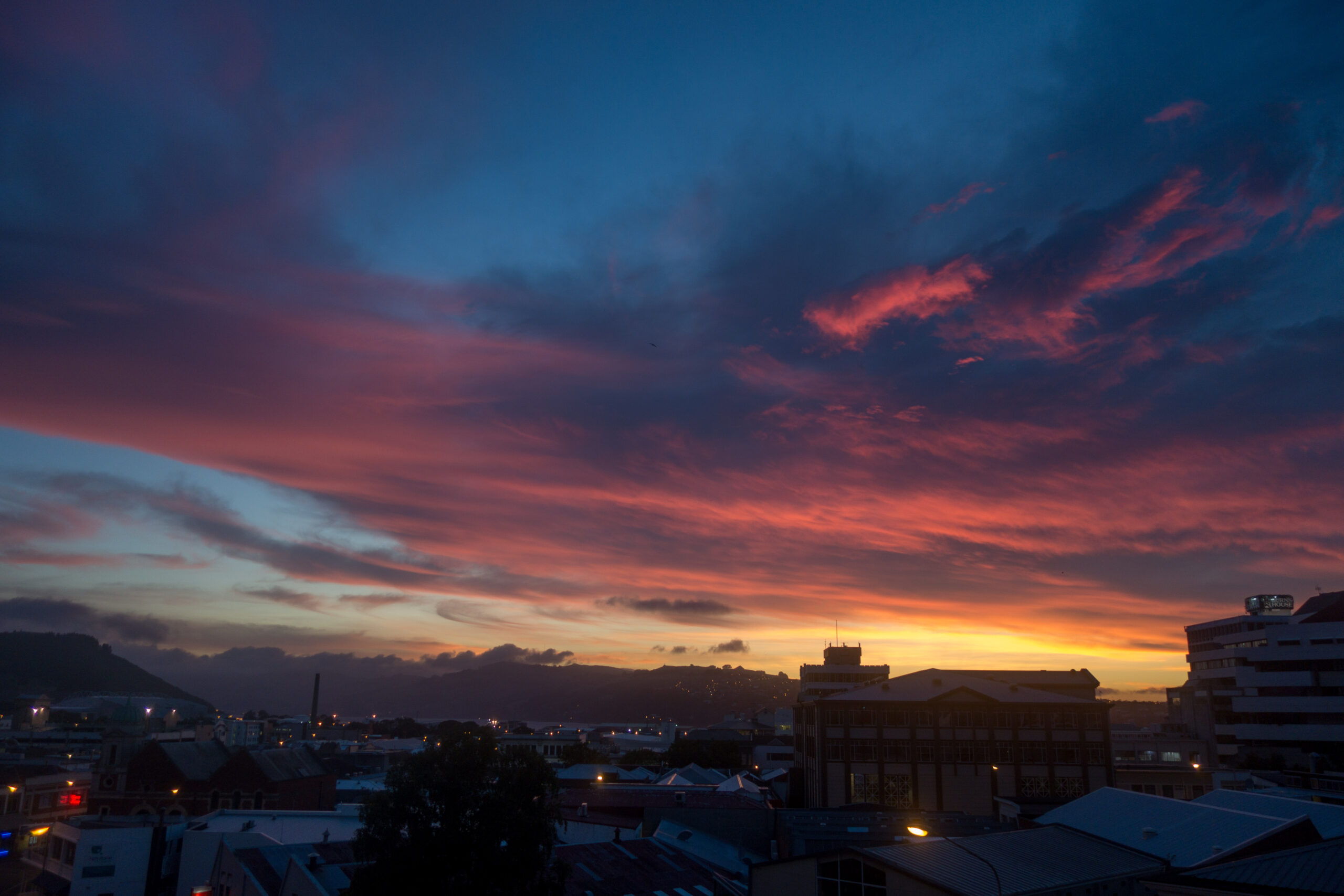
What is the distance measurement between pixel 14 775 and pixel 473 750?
11754 cm

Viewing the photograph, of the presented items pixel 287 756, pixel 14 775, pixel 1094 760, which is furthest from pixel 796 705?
pixel 14 775

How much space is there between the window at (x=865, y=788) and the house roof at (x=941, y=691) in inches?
320

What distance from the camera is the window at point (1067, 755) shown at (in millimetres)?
88938

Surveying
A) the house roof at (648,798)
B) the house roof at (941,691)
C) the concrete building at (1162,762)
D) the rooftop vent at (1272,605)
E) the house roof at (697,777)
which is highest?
the rooftop vent at (1272,605)

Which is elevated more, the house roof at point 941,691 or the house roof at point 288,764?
the house roof at point 941,691

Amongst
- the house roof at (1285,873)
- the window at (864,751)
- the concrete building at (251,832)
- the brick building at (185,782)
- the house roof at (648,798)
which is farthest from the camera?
the brick building at (185,782)

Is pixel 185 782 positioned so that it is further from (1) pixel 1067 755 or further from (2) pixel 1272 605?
(2) pixel 1272 605

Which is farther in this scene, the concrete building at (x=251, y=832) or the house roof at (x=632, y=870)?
the concrete building at (x=251, y=832)

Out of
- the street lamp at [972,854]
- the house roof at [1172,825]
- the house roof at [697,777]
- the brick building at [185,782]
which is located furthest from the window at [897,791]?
the brick building at [185,782]

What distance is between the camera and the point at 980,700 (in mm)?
90875

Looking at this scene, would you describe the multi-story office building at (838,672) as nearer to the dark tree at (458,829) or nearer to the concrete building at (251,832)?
the concrete building at (251,832)

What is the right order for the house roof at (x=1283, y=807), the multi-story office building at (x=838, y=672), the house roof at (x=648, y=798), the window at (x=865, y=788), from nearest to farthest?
the house roof at (x=1283, y=807)
the house roof at (x=648, y=798)
the window at (x=865, y=788)
the multi-story office building at (x=838, y=672)

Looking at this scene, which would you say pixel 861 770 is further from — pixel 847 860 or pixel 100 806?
pixel 100 806

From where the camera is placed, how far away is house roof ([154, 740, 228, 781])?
3777 inches
